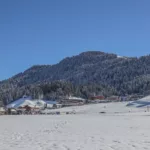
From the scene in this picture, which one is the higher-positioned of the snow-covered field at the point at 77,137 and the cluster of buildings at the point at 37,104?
the cluster of buildings at the point at 37,104

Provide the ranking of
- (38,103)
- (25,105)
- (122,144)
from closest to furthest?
(122,144) → (25,105) → (38,103)

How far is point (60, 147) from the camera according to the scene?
1209cm

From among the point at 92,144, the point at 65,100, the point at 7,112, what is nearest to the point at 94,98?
the point at 65,100

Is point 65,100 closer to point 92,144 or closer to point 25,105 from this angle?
point 25,105

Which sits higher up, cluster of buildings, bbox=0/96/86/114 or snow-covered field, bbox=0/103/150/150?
cluster of buildings, bbox=0/96/86/114

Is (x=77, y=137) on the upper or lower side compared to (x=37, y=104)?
lower

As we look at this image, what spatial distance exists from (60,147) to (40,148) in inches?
27.7

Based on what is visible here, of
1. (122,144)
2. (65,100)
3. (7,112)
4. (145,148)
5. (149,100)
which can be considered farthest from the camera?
(65,100)

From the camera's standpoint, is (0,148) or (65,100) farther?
(65,100)

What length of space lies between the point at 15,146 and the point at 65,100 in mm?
176071

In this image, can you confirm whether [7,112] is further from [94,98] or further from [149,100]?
[94,98]

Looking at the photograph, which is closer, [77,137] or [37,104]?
[77,137]

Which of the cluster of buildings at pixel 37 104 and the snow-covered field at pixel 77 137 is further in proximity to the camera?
the cluster of buildings at pixel 37 104

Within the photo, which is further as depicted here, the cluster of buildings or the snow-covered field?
the cluster of buildings
